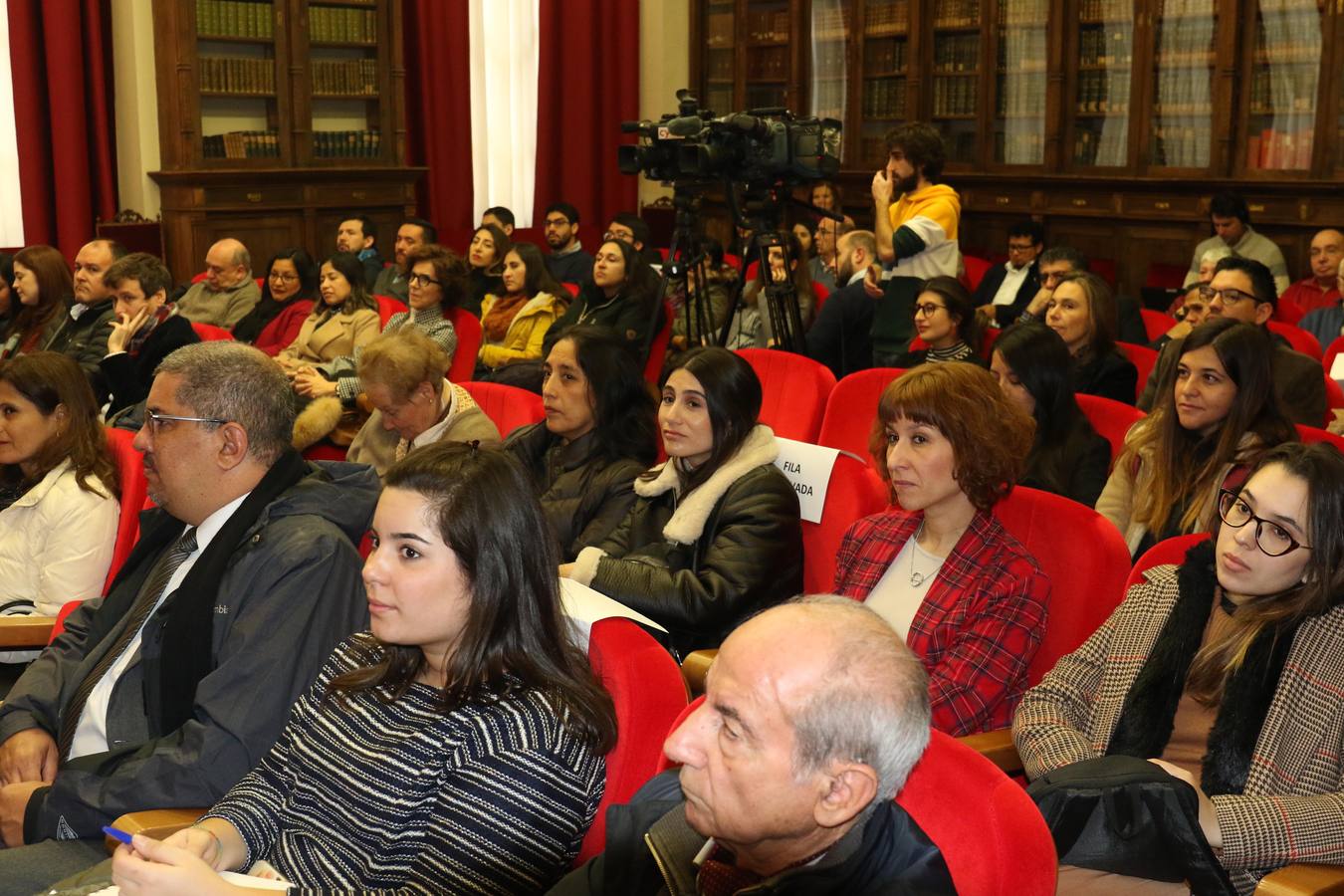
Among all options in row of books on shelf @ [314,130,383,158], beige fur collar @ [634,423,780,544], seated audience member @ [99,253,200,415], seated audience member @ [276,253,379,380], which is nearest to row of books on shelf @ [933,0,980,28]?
row of books on shelf @ [314,130,383,158]

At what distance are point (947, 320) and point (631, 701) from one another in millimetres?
3117

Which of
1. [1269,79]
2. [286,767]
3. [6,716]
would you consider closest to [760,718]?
[286,767]

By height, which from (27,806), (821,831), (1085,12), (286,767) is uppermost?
(1085,12)

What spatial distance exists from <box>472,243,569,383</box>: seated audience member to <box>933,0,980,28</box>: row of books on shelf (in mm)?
3542

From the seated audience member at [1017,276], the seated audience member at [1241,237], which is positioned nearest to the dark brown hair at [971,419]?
the seated audience member at [1017,276]

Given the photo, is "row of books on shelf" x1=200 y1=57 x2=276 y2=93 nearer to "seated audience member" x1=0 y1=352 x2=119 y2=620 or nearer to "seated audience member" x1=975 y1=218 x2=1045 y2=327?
"seated audience member" x1=975 y1=218 x2=1045 y2=327

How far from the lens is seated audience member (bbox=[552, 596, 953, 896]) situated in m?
1.34

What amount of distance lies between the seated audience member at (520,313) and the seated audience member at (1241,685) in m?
4.13

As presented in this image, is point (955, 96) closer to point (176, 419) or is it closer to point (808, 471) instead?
point (808, 471)

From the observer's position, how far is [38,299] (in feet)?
19.0

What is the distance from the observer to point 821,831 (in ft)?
4.50

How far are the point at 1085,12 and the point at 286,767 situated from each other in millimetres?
7348

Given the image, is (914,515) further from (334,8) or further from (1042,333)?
(334,8)

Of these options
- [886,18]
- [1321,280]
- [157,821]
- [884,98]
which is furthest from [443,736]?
[886,18]
